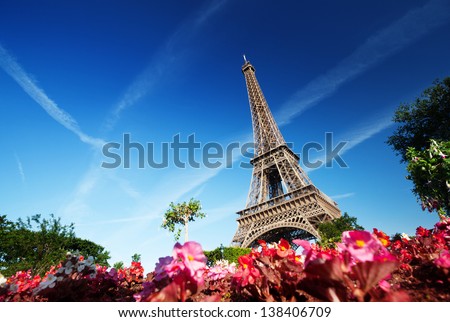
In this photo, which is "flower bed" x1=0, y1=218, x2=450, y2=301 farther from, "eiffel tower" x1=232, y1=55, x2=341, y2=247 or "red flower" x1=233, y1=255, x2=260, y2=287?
"eiffel tower" x1=232, y1=55, x2=341, y2=247

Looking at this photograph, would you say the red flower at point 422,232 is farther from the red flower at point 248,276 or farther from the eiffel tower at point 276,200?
the eiffel tower at point 276,200

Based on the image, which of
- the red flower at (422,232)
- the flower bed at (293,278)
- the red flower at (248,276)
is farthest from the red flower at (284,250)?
the red flower at (422,232)

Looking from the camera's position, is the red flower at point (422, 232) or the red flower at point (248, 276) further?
the red flower at point (422, 232)

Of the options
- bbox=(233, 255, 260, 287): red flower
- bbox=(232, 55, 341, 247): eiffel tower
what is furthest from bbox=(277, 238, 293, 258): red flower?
bbox=(232, 55, 341, 247): eiffel tower

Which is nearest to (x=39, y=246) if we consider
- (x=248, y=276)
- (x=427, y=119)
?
(x=248, y=276)

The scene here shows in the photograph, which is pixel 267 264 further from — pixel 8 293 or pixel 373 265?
pixel 8 293
